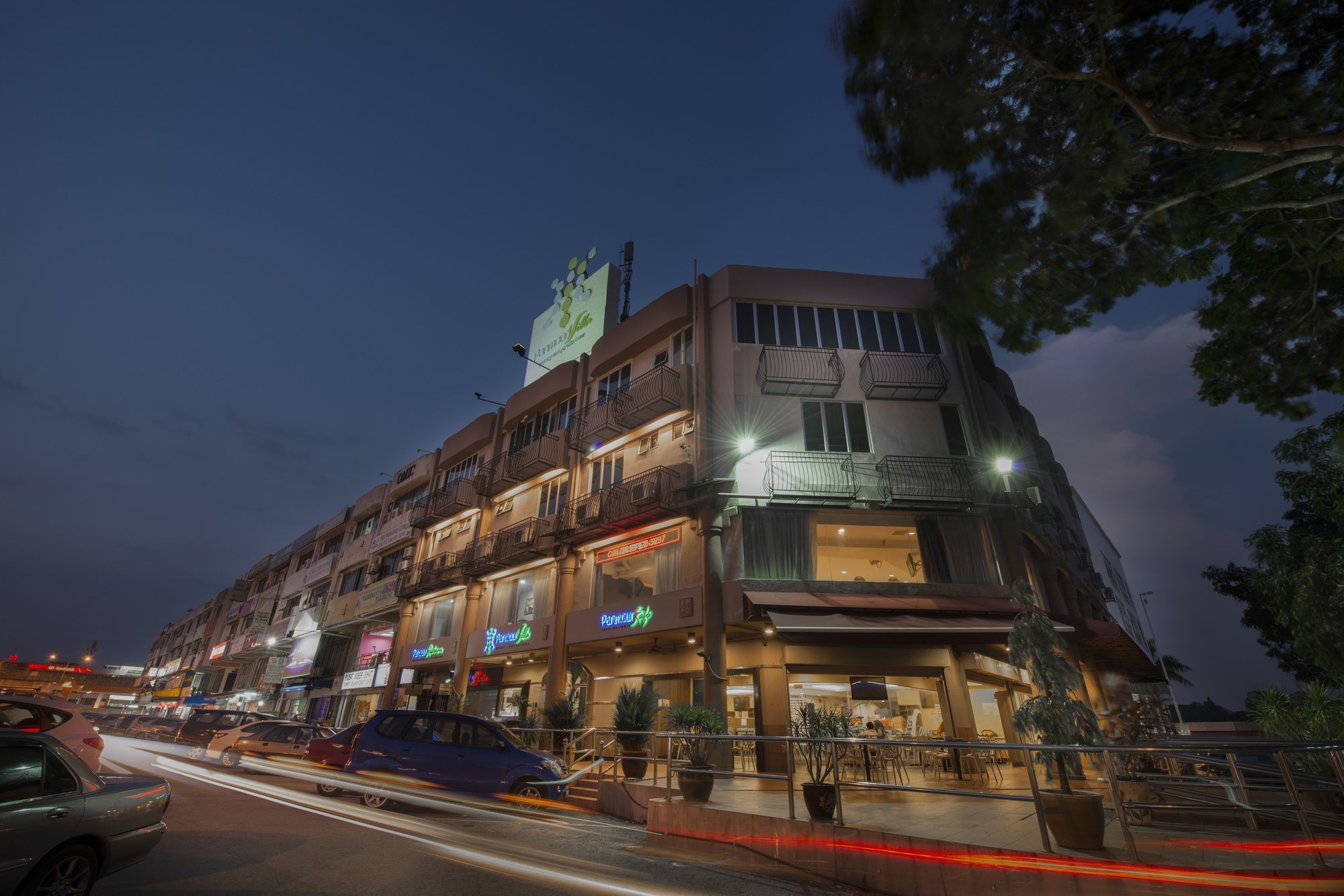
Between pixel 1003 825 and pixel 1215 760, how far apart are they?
2257 mm

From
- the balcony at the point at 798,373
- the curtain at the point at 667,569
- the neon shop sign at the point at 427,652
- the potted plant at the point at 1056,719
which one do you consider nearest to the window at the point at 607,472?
the curtain at the point at 667,569

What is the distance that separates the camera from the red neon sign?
18.7m

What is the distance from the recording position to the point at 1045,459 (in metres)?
28.0

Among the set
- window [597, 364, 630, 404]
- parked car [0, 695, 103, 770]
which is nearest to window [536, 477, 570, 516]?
window [597, 364, 630, 404]

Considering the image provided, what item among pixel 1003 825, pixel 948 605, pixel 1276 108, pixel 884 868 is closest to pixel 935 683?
pixel 948 605

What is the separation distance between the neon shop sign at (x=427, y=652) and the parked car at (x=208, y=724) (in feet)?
24.8

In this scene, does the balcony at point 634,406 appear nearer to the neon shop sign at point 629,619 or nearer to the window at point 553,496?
the window at point 553,496

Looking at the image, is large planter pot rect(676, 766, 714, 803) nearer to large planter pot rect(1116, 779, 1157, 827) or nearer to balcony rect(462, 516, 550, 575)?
large planter pot rect(1116, 779, 1157, 827)

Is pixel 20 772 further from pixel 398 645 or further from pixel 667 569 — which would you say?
pixel 398 645

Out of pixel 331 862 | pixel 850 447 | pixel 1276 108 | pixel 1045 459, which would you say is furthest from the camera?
pixel 1045 459

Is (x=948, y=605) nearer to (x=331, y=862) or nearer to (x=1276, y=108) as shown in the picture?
(x=1276, y=108)

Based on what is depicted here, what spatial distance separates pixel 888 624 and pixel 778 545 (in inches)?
143

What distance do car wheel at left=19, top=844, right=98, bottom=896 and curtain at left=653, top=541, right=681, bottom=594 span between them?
46.0 feet

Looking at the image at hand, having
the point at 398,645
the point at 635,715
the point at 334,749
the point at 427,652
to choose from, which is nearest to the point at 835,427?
the point at 635,715
